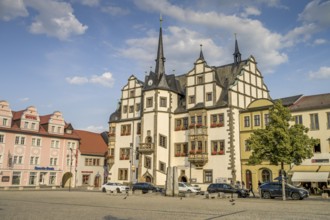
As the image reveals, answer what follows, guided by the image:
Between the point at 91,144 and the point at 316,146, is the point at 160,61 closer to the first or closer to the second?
the point at 91,144

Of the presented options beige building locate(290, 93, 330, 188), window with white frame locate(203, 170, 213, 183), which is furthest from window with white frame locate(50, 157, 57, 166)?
beige building locate(290, 93, 330, 188)

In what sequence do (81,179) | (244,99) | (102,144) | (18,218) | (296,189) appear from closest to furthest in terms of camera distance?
(18,218), (296,189), (244,99), (81,179), (102,144)

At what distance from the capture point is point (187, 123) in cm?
5244

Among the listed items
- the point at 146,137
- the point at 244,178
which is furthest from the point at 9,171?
the point at 244,178

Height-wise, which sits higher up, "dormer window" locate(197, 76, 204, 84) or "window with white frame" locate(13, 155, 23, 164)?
"dormer window" locate(197, 76, 204, 84)

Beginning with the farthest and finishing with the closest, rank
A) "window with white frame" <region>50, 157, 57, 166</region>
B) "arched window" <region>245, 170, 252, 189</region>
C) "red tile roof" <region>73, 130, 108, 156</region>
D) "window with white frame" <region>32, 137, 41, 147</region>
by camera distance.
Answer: "red tile roof" <region>73, 130, 108, 156</region> < "window with white frame" <region>50, 157, 57, 166</region> < "window with white frame" <region>32, 137, 41, 147</region> < "arched window" <region>245, 170, 252, 189</region>

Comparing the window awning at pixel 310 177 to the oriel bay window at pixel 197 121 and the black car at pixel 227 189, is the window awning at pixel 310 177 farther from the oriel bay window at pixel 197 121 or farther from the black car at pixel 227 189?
the oriel bay window at pixel 197 121

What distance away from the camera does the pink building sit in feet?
190

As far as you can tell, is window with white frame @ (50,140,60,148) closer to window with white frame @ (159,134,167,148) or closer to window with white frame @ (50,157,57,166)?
window with white frame @ (50,157,57,166)

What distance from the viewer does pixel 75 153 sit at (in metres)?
67.7

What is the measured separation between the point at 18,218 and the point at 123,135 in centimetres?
4372

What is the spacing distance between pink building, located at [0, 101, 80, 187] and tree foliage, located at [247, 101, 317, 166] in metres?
38.0

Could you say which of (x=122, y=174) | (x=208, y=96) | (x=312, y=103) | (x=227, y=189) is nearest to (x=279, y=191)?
(x=227, y=189)

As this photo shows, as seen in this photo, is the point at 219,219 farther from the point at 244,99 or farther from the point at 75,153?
the point at 75,153
